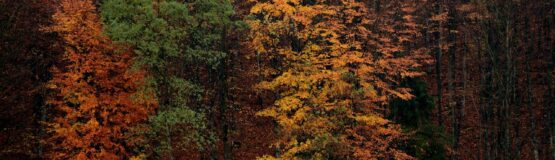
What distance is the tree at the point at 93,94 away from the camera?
21906 mm

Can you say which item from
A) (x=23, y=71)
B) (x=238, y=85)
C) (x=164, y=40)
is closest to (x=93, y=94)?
(x=23, y=71)

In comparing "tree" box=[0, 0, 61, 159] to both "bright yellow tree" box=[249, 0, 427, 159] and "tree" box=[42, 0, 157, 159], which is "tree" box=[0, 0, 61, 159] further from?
"bright yellow tree" box=[249, 0, 427, 159]

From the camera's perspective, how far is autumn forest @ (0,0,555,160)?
Answer: 61.0ft

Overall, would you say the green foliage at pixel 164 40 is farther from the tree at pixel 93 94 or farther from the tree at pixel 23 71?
the tree at pixel 23 71

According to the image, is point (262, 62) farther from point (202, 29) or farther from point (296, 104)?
point (296, 104)

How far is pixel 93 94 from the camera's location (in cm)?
2233

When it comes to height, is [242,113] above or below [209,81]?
below

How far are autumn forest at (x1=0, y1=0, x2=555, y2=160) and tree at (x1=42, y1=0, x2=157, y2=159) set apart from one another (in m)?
0.08

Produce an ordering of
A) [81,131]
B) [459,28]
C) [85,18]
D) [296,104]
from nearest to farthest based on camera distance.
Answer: [296,104] → [81,131] → [85,18] → [459,28]

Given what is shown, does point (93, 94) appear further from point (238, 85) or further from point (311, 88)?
point (311, 88)

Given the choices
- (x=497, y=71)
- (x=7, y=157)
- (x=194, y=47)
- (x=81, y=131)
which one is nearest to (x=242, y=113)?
(x=194, y=47)

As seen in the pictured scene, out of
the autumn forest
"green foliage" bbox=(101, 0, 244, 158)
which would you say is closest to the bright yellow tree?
the autumn forest

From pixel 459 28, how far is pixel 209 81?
23.3m

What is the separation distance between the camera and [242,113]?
2714 cm
